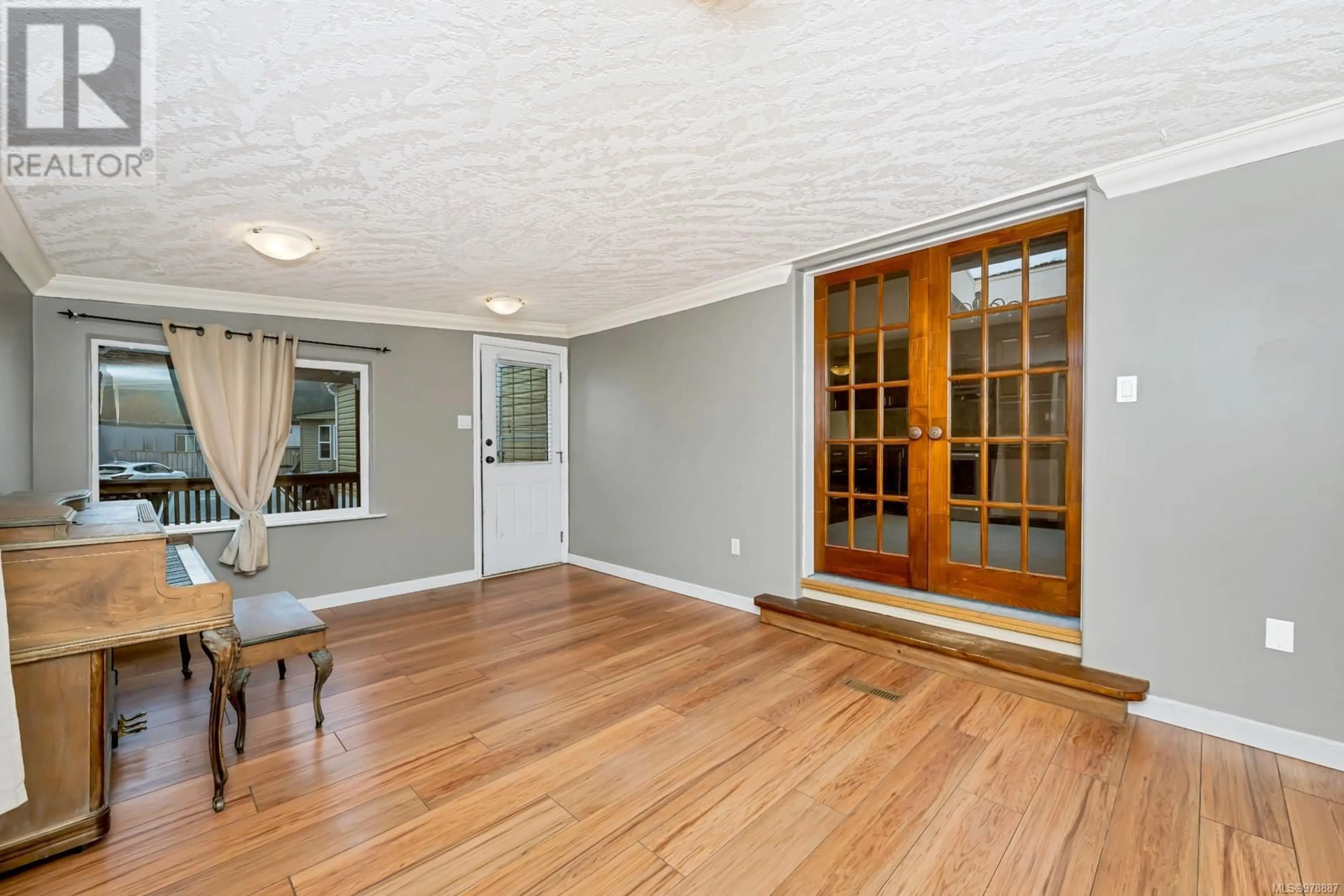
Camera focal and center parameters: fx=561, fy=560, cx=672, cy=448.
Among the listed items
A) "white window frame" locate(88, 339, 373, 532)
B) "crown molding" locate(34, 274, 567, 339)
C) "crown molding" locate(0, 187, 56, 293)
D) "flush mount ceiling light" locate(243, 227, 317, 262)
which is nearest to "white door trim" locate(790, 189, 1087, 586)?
"crown molding" locate(34, 274, 567, 339)

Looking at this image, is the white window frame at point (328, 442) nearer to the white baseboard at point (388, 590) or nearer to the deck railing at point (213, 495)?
the deck railing at point (213, 495)

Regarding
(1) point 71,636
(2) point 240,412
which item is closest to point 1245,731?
(1) point 71,636

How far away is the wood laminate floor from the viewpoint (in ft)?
5.15

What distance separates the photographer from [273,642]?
2.19m

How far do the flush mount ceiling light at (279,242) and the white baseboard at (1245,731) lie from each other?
436 cm

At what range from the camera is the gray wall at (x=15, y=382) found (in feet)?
8.57

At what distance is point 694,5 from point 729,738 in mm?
2465

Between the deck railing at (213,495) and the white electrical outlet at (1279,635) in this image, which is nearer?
the white electrical outlet at (1279,635)

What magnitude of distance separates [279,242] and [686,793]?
3036 millimetres

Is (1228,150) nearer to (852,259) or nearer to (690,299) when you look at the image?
(852,259)

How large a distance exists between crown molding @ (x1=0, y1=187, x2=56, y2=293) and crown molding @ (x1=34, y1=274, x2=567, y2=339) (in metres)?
0.15

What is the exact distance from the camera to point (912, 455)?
3268 mm

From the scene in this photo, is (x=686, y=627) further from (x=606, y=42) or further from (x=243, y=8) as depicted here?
(x=243, y=8)

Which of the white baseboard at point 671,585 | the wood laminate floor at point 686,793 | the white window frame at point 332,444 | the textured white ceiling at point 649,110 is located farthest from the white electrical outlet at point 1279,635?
the white window frame at point 332,444
